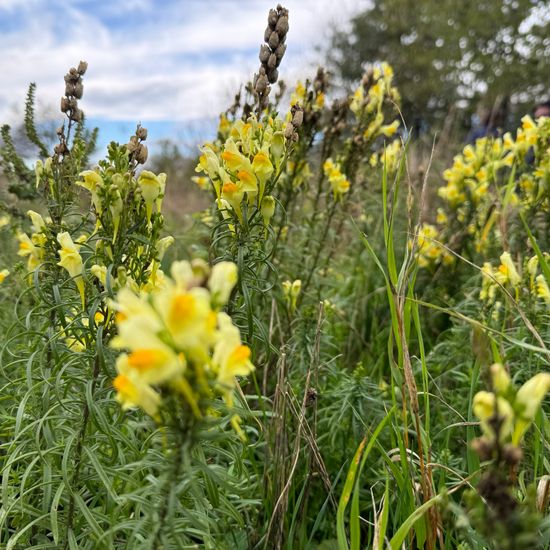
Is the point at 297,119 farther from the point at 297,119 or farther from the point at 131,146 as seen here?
the point at 131,146

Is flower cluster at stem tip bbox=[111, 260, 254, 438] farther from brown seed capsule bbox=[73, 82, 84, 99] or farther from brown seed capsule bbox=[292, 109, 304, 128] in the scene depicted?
brown seed capsule bbox=[73, 82, 84, 99]

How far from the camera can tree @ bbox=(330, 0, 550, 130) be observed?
59.6 ft

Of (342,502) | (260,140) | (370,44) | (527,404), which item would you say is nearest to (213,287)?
(527,404)

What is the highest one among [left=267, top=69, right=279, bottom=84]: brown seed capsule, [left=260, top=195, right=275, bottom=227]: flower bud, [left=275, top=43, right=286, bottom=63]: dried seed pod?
[left=275, top=43, right=286, bottom=63]: dried seed pod

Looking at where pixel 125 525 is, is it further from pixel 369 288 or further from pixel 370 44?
pixel 370 44

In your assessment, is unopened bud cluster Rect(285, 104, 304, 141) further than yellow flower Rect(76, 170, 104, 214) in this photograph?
Yes

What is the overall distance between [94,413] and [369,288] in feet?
10.2

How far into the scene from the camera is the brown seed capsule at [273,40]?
79.0 inches

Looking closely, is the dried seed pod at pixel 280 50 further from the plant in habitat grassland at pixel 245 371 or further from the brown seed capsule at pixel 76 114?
the brown seed capsule at pixel 76 114

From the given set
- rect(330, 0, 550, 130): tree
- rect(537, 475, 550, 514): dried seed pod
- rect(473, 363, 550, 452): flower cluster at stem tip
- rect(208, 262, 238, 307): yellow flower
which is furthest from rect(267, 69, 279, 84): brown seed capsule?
rect(330, 0, 550, 130): tree

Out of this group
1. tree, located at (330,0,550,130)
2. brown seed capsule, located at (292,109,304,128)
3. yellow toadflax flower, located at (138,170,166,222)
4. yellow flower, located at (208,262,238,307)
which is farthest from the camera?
tree, located at (330,0,550,130)

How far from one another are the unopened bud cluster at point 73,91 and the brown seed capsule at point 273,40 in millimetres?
672

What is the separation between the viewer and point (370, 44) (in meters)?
25.7

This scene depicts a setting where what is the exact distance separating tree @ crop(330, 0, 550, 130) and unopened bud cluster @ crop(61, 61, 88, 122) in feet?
43.7
